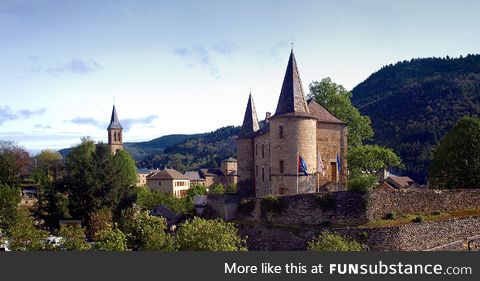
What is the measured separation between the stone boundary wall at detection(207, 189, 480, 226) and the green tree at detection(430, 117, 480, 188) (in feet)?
20.0

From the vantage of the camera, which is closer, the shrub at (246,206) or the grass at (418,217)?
the grass at (418,217)

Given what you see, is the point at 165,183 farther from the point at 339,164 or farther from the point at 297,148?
the point at 297,148

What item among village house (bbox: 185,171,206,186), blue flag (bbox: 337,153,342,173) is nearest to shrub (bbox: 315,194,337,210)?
blue flag (bbox: 337,153,342,173)

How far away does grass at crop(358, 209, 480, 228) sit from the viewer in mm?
34094

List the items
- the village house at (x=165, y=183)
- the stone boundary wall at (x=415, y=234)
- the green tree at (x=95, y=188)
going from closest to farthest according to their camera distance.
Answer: the stone boundary wall at (x=415, y=234) < the green tree at (x=95, y=188) < the village house at (x=165, y=183)

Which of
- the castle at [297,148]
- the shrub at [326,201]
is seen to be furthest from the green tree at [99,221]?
the shrub at [326,201]

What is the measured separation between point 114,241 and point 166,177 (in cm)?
10159

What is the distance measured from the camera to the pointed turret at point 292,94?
39.5 meters

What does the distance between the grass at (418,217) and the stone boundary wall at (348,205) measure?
304 millimetres

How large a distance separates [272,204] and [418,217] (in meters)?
Answer: 9.63

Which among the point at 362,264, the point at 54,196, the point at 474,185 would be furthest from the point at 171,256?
the point at 54,196

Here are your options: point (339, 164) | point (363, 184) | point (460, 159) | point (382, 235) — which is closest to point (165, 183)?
point (339, 164)

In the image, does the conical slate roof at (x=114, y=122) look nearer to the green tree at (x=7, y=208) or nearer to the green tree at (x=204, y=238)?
the green tree at (x=7, y=208)

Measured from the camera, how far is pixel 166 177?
126750mm
